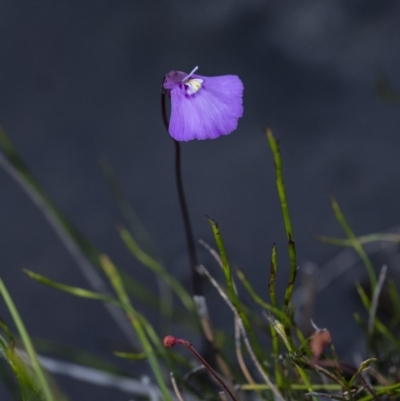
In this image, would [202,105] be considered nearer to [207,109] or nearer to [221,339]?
[207,109]

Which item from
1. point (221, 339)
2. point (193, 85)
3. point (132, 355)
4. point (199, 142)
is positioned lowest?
point (221, 339)

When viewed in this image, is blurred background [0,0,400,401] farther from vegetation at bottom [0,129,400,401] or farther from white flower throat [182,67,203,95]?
white flower throat [182,67,203,95]

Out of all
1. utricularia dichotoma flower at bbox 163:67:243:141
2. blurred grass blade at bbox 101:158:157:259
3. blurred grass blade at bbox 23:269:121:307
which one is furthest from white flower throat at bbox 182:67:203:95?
blurred grass blade at bbox 101:158:157:259

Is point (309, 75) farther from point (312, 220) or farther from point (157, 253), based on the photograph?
point (157, 253)

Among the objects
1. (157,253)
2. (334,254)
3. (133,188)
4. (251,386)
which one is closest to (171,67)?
(133,188)

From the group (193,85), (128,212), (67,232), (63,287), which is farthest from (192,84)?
(128,212)
